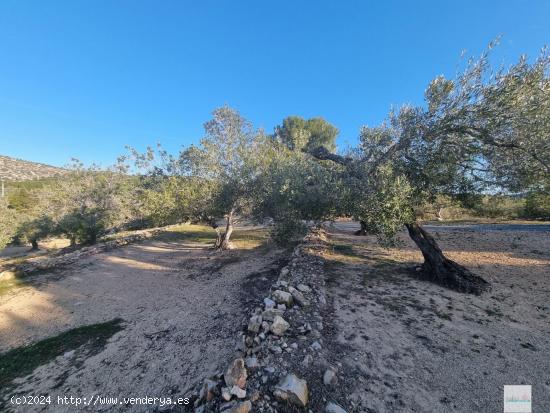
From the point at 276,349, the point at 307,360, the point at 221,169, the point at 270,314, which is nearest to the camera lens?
the point at 307,360

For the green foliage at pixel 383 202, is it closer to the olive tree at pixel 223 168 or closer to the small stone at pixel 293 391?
the small stone at pixel 293 391

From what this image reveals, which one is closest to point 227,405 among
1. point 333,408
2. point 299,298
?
point 333,408

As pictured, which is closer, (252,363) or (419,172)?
(252,363)

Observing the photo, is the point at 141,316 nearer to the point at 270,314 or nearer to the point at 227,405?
the point at 270,314

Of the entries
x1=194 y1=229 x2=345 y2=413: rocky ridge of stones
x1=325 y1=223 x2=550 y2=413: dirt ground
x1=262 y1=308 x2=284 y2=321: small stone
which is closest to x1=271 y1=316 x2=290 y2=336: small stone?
x1=194 y1=229 x2=345 y2=413: rocky ridge of stones

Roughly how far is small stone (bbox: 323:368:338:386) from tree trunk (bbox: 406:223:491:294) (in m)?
6.19

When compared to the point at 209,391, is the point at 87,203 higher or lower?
higher

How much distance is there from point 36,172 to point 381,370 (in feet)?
350

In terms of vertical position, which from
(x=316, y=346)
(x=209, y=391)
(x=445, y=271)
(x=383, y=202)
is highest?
(x=383, y=202)

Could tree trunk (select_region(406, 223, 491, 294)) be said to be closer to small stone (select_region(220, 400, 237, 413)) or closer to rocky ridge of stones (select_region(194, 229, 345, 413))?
rocky ridge of stones (select_region(194, 229, 345, 413))

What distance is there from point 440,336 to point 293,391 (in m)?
3.83

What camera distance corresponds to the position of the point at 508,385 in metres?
3.73

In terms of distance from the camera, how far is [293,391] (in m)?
3.32

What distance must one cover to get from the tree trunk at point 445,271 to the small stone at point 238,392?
763 centimetres
